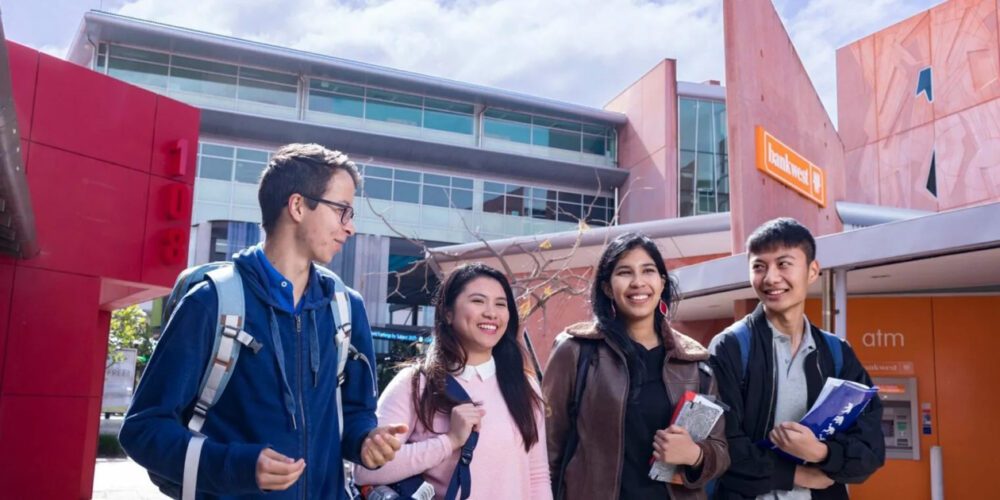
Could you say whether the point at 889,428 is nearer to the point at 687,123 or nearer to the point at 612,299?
the point at 612,299

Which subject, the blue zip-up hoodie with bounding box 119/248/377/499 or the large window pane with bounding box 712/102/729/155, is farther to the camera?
the large window pane with bounding box 712/102/729/155

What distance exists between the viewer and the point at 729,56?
981 cm

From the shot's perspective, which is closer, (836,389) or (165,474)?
(165,474)

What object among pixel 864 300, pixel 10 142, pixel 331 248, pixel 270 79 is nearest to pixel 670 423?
pixel 331 248

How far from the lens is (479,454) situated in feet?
10.4

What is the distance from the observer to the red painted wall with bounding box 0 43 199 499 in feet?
29.2

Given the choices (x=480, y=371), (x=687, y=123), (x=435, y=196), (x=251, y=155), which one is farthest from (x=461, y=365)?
(x=687, y=123)

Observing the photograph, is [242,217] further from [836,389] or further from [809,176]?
[836,389]

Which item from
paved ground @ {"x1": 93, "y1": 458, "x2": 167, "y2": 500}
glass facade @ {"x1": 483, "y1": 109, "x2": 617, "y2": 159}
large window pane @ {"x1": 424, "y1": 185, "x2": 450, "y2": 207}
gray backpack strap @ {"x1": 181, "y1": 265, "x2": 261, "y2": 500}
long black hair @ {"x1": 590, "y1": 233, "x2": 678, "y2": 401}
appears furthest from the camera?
glass facade @ {"x1": 483, "y1": 109, "x2": 617, "y2": 159}

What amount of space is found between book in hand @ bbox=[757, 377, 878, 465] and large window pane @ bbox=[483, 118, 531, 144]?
1212 inches

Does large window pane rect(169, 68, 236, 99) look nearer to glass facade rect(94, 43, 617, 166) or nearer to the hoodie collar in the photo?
glass facade rect(94, 43, 617, 166)

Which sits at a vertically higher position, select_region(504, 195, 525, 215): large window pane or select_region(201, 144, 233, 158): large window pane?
select_region(201, 144, 233, 158): large window pane

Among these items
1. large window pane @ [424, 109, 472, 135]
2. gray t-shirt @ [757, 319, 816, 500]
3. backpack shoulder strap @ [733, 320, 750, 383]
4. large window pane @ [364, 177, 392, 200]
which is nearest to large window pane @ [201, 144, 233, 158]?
large window pane @ [364, 177, 392, 200]

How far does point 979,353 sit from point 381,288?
74.7 ft
